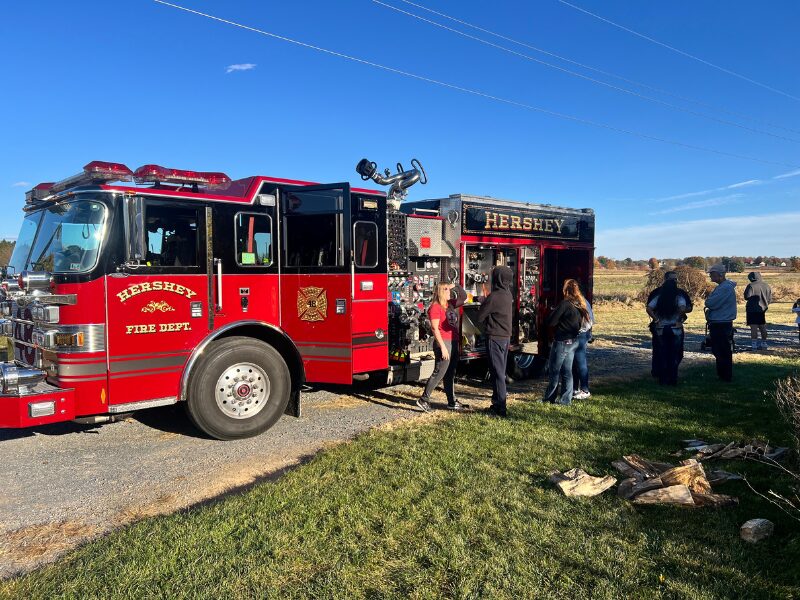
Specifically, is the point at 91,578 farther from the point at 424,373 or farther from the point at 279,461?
the point at 424,373

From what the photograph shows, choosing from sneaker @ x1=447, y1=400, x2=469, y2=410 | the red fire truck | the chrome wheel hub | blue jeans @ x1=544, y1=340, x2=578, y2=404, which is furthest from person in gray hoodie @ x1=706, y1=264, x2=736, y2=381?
the chrome wheel hub

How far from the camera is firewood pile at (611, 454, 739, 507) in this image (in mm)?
4387

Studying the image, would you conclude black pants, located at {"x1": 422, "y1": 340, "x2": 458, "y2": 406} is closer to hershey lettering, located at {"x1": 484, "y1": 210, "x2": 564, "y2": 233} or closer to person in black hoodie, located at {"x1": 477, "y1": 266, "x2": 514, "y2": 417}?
person in black hoodie, located at {"x1": 477, "y1": 266, "x2": 514, "y2": 417}

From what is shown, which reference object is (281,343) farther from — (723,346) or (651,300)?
(723,346)

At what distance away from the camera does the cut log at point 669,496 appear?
4.36 metres

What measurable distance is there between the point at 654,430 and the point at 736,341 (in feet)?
35.8

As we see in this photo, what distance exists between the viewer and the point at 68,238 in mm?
5824

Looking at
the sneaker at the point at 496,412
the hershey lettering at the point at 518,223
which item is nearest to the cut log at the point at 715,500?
the sneaker at the point at 496,412

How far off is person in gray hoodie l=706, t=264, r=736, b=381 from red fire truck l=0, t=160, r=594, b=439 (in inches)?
191

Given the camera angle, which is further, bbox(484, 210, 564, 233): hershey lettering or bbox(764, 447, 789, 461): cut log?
bbox(484, 210, 564, 233): hershey lettering

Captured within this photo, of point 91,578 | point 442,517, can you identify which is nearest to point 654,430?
point 442,517

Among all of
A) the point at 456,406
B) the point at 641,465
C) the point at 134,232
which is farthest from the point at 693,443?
the point at 134,232

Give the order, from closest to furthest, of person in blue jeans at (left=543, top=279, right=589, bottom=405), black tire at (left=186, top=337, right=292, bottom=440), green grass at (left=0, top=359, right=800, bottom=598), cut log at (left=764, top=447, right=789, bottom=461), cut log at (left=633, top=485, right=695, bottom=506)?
green grass at (left=0, top=359, right=800, bottom=598), cut log at (left=633, top=485, right=695, bottom=506), cut log at (left=764, top=447, right=789, bottom=461), black tire at (left=186, top=337, right=292, bottom=440), person in blue jeans at (left=543, top=279, right=589, bottom=405)

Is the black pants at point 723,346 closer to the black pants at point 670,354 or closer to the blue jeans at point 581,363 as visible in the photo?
the black pants at point 670,354
